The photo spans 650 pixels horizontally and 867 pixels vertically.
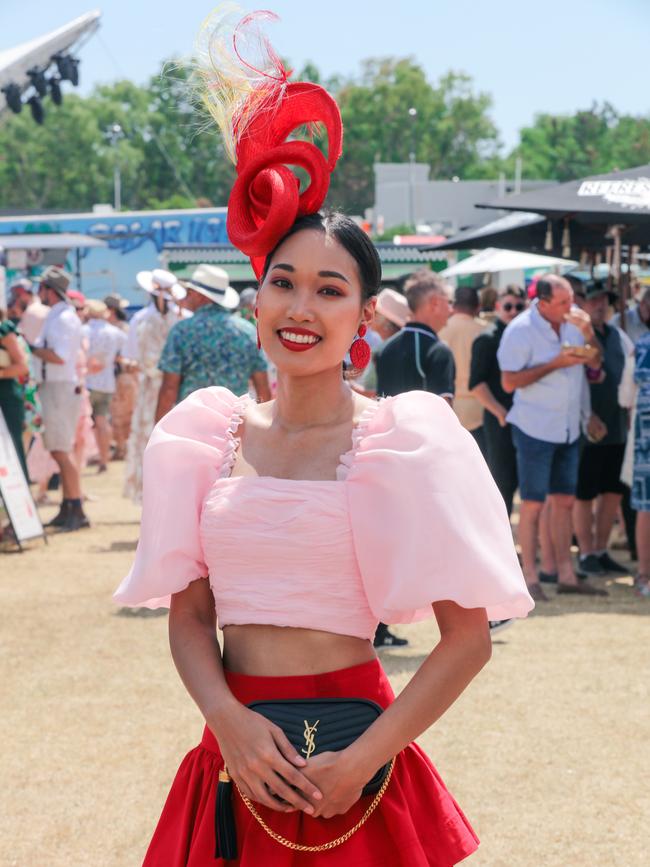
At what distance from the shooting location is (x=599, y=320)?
9109 mm

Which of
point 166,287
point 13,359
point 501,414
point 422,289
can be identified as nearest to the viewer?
point 422,289

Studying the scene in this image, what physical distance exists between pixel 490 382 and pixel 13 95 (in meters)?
12.9

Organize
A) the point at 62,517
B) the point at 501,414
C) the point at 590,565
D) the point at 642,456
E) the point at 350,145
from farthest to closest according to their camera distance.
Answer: the point at 350,145 → the point at 62,517 → the point at 590,565 → the point at 501,414 → the point at 642,456

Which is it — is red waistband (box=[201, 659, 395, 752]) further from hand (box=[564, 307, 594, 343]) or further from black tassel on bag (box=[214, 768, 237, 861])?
hand (box=[564, 307, 594, 343])

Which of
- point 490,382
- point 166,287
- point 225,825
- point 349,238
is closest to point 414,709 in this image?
point 225,825

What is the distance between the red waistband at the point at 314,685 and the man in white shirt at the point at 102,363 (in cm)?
1159

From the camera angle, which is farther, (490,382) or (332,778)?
(490,382)

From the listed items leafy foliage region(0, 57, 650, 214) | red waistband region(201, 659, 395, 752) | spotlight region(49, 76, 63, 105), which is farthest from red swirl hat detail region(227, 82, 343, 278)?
leafy foliage region(0, 57, 650, 214)

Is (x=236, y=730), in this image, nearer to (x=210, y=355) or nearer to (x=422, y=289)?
(x=422, y=289)

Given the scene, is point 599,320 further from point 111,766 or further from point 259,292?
point 259,292

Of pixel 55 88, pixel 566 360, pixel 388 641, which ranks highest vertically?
pixel 55 88

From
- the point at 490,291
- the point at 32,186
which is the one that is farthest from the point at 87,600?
the point at 32,186

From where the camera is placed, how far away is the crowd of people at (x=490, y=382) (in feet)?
25.5

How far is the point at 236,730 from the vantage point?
7.16 ft
